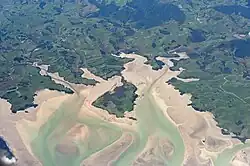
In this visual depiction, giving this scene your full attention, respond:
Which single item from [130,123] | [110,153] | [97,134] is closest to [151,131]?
[130,123]

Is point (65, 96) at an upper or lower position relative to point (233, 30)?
upper

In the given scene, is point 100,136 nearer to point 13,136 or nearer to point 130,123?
point 130,123

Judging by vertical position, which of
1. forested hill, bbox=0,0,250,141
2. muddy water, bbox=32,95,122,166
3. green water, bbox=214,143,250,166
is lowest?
forested hill, bbox=0,0,250,141

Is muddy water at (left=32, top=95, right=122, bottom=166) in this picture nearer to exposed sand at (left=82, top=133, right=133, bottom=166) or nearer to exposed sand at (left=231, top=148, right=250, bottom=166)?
exposed sand at (left=82, top=133, right=133, bottom=166)

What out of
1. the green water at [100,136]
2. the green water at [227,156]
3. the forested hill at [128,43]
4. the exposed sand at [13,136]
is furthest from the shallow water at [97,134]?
the forested hill at [128,43]

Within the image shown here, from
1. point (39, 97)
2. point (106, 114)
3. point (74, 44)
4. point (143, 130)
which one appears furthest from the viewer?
→ point (74, 44)

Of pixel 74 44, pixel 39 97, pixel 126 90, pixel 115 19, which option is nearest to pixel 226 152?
pixel 126 90

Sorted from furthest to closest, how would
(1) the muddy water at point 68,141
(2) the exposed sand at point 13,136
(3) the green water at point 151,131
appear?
(3) the green water at point 151,131, (1) the muddy water at point 68,141, (2) the exposed sand at point 13,136

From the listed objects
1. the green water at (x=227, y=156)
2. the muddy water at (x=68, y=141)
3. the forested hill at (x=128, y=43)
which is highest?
the muddy water at (x=68, y=141)

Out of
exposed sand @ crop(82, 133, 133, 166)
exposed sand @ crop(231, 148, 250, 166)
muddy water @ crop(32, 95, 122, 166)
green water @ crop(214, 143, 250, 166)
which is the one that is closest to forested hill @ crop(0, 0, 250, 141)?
green water @ crop(214, 143, 250, 166)

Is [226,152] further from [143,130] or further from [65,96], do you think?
[65,96]

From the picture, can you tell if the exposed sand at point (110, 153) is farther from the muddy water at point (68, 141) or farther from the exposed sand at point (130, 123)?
the muddy water at point (68, 141)
